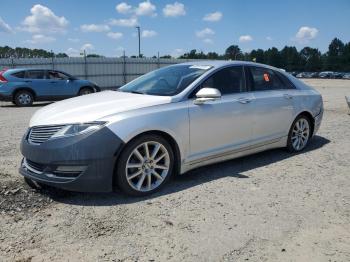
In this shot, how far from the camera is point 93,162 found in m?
4.01

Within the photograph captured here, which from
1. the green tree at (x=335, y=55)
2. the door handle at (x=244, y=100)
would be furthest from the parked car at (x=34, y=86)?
the green tree at (x=335, y=55)

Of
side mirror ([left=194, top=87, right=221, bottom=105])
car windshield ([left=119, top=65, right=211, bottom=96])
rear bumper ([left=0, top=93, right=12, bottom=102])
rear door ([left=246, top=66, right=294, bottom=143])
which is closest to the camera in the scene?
side mirror ([left=194, top=87, right=221, bottom=105])

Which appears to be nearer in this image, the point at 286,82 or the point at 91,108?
the point at 91,108

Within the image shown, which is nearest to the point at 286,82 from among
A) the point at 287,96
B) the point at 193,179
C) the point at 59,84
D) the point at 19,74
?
the point at 287,96

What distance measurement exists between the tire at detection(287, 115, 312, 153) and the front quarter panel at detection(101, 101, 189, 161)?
8.03 ft

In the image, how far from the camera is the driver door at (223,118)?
190 inches

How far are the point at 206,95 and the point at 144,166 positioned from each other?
114 centimetres

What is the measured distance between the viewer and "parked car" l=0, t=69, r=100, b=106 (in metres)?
14.6

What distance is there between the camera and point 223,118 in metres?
5.09

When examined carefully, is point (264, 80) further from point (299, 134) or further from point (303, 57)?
point (303, 57)

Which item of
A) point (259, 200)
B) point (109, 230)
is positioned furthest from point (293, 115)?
point (109, 230)

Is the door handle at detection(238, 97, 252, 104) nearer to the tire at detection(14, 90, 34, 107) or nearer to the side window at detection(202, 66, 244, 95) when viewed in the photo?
the side window at detection(202, 66, 244, 95)

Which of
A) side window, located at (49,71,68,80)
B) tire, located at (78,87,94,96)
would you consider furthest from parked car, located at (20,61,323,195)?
tire, located at (78,87,94,96)

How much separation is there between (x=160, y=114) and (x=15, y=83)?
1190 centimetres
